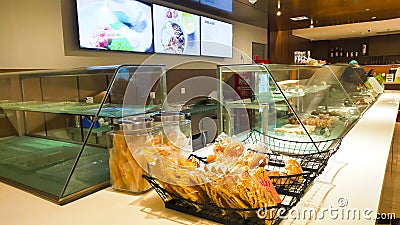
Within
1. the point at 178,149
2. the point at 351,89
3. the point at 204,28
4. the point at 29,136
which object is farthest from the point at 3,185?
the point at 204,28

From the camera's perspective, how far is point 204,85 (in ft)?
5.36

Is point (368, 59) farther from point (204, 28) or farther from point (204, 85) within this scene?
point (204, 85)

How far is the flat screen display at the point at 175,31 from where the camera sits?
11.7 ft

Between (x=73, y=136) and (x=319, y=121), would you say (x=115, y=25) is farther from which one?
(x=319, y=121)

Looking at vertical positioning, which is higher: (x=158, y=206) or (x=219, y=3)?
(x=219, y=3)

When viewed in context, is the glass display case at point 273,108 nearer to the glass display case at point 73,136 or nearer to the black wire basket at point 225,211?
the glass display case at point 73,136

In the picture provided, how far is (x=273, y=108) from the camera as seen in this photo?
163cm

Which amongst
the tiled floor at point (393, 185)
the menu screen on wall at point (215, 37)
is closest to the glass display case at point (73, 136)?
the tiled floor at point (393, 185)

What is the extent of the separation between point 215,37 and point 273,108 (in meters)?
3.32

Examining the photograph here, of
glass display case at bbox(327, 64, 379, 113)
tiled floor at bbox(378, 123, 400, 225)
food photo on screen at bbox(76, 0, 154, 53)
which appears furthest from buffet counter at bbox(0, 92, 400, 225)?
food photo on screen at bbox(76, 0, 154, 53)

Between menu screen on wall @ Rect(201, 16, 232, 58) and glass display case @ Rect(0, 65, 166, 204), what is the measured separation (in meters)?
3.01

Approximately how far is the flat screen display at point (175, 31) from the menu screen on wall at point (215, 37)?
16cm

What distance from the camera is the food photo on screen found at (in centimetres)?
272

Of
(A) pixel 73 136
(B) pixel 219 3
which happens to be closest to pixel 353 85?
(B) pixel 219 3
